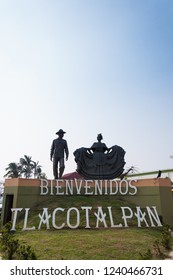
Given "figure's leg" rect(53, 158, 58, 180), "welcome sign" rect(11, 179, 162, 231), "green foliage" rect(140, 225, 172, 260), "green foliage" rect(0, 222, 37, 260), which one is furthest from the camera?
"figure's leg" rect(53, 158, 58, 180)

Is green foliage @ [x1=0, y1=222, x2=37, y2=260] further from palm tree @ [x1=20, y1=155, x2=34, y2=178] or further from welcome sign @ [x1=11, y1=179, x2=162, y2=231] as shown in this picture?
palm tree @ [x1=20, y1=155, x2=34, y2=178]

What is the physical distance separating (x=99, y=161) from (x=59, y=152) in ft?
7.65

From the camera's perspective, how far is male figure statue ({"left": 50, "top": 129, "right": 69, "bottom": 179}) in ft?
40.6

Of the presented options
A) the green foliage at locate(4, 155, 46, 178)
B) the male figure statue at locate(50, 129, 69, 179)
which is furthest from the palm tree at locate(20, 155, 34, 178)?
the male figure statue at locate(50, 129, 69, 179)

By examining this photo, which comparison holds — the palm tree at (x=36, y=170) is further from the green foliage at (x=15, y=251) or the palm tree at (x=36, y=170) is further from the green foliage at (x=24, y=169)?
the green foliage at (x=15, y=251)

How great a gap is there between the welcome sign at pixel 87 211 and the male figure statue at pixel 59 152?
3.93ft

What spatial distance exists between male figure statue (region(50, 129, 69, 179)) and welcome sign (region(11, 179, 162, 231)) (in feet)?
3.93

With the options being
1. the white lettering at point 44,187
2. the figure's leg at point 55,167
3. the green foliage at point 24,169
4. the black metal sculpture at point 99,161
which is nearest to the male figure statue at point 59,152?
the figure's leg at point 55,167

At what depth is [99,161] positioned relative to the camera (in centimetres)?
1305

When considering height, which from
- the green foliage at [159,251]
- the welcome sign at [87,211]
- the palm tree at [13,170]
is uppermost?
the palm tree at [13,170]

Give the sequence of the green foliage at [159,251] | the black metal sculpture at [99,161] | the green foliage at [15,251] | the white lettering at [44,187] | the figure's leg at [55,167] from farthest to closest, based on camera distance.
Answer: the black metal sculpture at [99,161] < the figure's leg at [55,167] < the white lettering at [44,187] < the green foliage at [159,251] < the green foliage at [15,251]

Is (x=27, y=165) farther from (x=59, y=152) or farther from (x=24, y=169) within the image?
(x=59, y=152)

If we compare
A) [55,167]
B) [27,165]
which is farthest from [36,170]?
[55,167]

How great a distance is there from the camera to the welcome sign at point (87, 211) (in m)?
8.70
